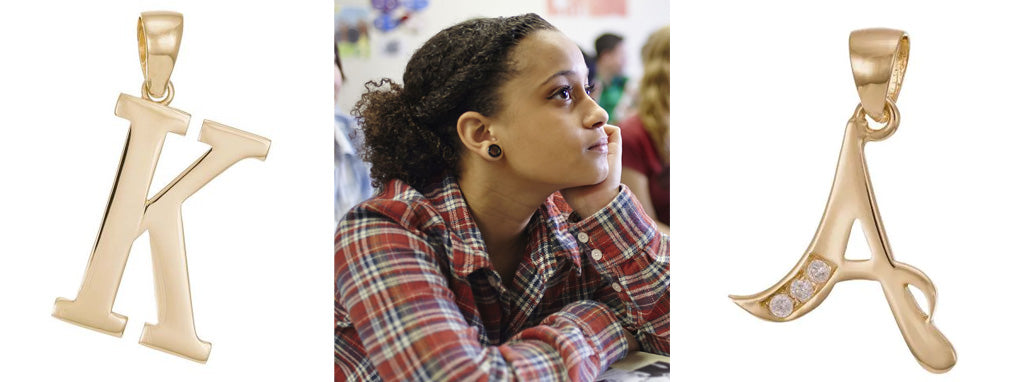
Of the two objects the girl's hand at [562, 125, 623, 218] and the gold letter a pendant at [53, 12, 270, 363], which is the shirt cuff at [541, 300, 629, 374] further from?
the gold letter a pendant at [53, 12, 270, 363]

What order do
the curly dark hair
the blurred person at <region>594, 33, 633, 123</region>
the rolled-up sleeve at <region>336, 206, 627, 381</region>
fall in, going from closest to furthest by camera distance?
the rolled-up sleeve at <region>336, 206, 627, 381</region>
the curly dark hair
the blurred person at <region>594, 33, 633, 123</region>

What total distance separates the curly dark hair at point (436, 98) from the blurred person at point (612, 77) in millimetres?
119

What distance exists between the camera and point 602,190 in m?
1.88

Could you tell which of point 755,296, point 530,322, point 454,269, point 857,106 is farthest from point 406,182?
point 857,106

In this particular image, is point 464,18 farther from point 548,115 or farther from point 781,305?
point 781,305

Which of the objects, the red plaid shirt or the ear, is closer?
the red plaid shirt

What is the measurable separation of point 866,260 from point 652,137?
42 cm

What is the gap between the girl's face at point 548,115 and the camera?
1750 mm

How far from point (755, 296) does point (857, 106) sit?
37 cm

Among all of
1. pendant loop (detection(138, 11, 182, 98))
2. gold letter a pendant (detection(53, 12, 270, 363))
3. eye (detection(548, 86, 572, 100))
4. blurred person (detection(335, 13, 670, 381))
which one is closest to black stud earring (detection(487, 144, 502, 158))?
blurred person (detection(335, 13, 670, 381))

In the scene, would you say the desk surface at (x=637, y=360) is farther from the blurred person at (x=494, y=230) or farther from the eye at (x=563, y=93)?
the eye at (x=563, y=93)

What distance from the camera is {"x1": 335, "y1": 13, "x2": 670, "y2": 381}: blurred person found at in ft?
5.41

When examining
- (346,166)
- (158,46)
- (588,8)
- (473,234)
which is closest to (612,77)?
(588,8)

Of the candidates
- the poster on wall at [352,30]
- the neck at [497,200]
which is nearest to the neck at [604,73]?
the neck at [497,200]
